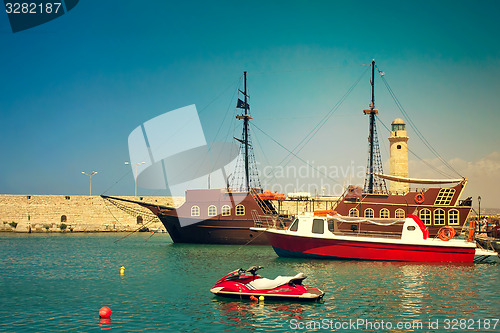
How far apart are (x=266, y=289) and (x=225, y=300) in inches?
52.9

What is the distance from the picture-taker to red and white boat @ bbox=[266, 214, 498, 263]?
22.0m

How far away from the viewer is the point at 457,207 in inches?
1095

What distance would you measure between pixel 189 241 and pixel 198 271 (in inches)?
584

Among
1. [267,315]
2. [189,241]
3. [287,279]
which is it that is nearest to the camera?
[267,315]

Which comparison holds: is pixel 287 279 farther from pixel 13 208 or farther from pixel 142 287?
pixel 13 208

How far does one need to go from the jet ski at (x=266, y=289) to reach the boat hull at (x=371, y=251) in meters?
9.11

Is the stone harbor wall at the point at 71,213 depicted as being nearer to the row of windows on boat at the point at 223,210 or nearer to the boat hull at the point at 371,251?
the row of windows on boat at the point at 223,210

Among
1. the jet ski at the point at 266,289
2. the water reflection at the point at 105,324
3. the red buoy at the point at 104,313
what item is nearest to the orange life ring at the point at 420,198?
the jet ski at the point at 266,289

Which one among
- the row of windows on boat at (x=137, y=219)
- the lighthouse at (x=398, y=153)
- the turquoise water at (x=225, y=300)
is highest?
the lighthouse at (x=398, y=153)

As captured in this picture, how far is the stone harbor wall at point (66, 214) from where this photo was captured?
156ft

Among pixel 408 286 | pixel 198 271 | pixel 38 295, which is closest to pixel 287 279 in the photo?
pixel 408 286

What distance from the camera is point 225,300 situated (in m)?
13.8

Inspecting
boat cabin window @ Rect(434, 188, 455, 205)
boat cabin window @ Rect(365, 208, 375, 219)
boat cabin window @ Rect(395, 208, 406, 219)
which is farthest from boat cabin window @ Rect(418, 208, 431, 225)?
boat cabin window @ Rect(365, 208, 375, 219)

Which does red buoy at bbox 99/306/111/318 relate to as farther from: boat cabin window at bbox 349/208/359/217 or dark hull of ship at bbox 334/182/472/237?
boat cabin window at bbox 349/208/359/217
